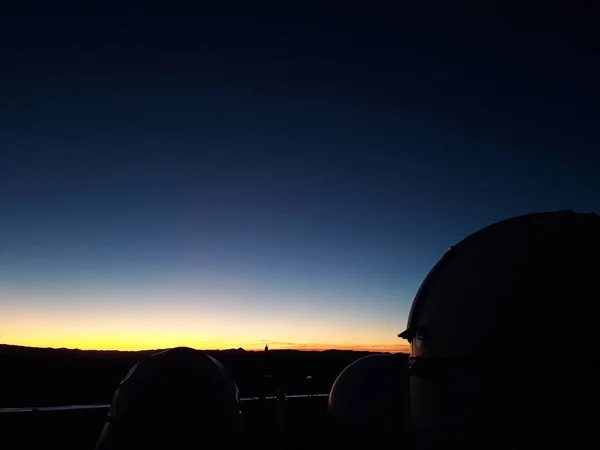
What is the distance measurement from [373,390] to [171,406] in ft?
22.3

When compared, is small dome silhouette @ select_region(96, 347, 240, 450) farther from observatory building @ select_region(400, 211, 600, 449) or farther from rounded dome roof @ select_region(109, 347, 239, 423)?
observatory building @ select_region(400, 211, 600, 449)

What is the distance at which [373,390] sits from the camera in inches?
525

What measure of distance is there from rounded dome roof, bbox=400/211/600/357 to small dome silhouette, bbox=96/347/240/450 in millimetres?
4717

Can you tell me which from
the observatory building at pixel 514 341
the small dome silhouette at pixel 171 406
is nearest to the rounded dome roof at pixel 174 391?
the small dome silhouette at pixel 171 406

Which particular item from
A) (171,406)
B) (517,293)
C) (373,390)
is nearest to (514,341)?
(517,293)

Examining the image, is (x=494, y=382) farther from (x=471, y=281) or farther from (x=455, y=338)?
(x=471, y=281)

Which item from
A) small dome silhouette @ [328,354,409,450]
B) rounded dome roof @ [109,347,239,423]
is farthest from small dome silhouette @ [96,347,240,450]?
small dome silhouette @ [328,354,409,450]

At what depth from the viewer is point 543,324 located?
20.0 ft

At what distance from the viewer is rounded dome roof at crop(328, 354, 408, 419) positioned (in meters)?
12.9

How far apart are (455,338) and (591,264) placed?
231 centimetres

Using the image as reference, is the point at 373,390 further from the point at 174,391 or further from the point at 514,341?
the point at 514,341

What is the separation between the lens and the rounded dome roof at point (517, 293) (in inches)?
238

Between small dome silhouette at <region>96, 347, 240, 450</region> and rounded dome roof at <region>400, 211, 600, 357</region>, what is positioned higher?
rounded dome roof at <region>400, 211, 600, 357</region>

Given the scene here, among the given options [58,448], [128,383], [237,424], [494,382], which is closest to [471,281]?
[494,382]
